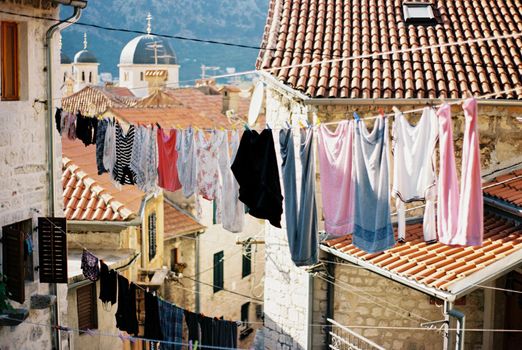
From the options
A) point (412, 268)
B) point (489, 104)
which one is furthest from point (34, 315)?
point (489, 104)

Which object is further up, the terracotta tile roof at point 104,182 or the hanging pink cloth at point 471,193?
the hanging pink cloth at point 471,193

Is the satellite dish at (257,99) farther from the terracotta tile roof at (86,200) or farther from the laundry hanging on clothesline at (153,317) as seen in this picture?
the terracotta tile roof at (86,200)

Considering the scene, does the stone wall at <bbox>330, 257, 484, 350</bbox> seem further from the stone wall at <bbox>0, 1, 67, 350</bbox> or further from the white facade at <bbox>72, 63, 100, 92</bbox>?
the white facade at <bbox>72, 63, 100, 92</bbox>

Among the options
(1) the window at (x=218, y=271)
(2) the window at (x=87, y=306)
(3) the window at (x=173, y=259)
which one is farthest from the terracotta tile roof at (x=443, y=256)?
(1) the window at (x=218, y=271)

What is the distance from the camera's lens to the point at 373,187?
1005 centimetres

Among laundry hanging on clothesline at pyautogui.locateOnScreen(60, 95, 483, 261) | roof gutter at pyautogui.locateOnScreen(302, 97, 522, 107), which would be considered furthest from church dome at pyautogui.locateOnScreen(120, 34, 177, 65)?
laundry hanging on clothesline at pyautogui.locateOnScreen(60, 95, 483, 261)

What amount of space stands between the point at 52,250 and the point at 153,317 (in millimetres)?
2615

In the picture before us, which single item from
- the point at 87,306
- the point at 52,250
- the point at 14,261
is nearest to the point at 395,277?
the point at 52,250

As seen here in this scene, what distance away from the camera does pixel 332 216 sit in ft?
34.1

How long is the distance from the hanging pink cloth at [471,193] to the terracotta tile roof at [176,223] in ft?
58.9

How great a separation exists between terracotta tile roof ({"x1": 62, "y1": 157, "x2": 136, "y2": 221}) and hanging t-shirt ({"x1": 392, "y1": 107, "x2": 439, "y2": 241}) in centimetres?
870

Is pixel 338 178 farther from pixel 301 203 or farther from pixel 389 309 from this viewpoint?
pixel 389 309

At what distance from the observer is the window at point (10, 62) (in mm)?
12016

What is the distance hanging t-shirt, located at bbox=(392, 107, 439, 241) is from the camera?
9805 millimetres
